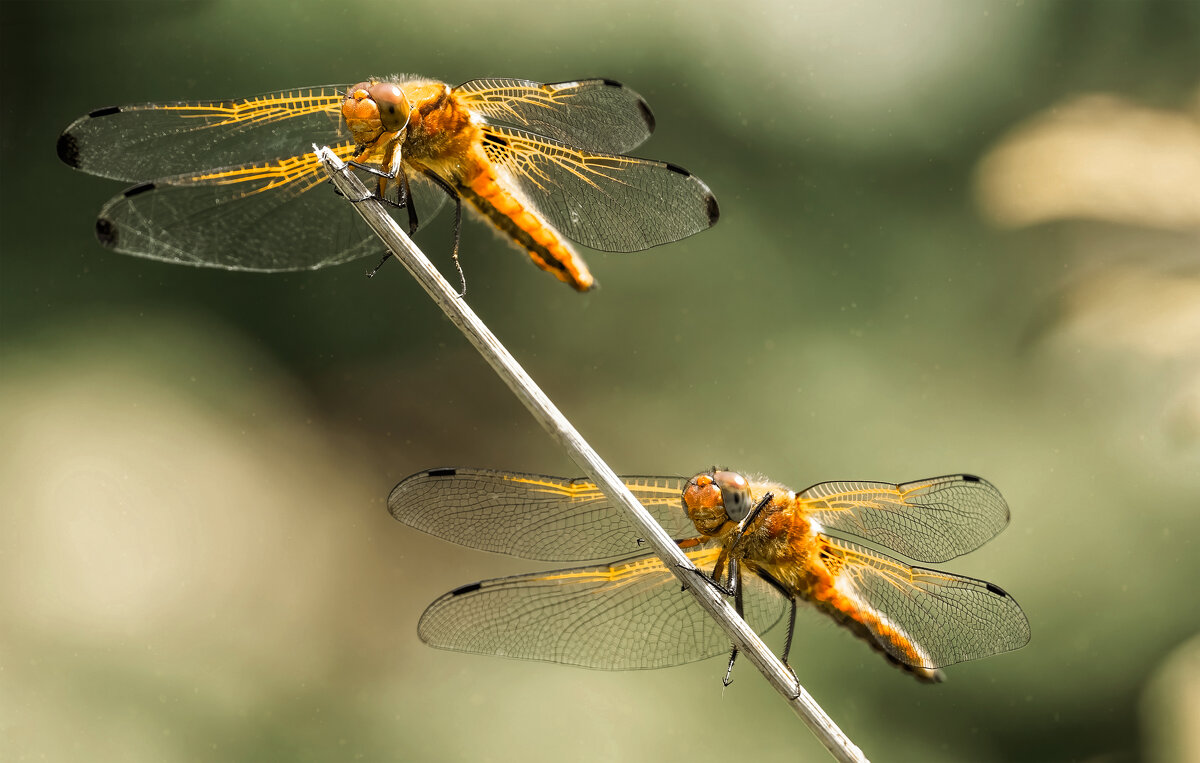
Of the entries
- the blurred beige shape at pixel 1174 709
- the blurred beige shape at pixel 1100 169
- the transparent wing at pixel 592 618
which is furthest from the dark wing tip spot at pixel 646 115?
the blurred beige shape at pixel 1174 709

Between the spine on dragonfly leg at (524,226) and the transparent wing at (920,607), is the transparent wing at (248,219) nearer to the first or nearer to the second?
the spine on dragonfly leg at (524,226)

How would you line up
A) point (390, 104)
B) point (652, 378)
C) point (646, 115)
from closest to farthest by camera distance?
point (390, 104)
point (646, 115)
point (652, 378)

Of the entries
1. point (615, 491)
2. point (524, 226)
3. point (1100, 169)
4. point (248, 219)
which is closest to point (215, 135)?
point (248, 219)

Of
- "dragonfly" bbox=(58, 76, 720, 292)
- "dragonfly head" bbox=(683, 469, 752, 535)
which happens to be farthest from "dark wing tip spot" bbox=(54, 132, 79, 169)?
"dragonfly head" bbox=(683, 469, 752, 535)

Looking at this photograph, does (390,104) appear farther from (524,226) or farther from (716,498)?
(716,498)

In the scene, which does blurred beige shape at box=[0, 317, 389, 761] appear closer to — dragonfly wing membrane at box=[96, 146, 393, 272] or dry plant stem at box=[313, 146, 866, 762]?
dragonfly wing membrane at box=[96, 146, 393, 272]

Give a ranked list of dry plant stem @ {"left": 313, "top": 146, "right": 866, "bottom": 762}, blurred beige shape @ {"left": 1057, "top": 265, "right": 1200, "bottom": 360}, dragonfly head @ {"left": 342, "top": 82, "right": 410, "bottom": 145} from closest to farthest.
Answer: dry plant stem @ {"left": 313, "top": 146, "right": 866, "bottom": 762}, dragonfly head @ {"left": 342, "top": 82, "right": 410, "bottom": 145}, blurred beige shape @ {"left": 1057, "top": 265, "right": 1200, "bottom": 360}
